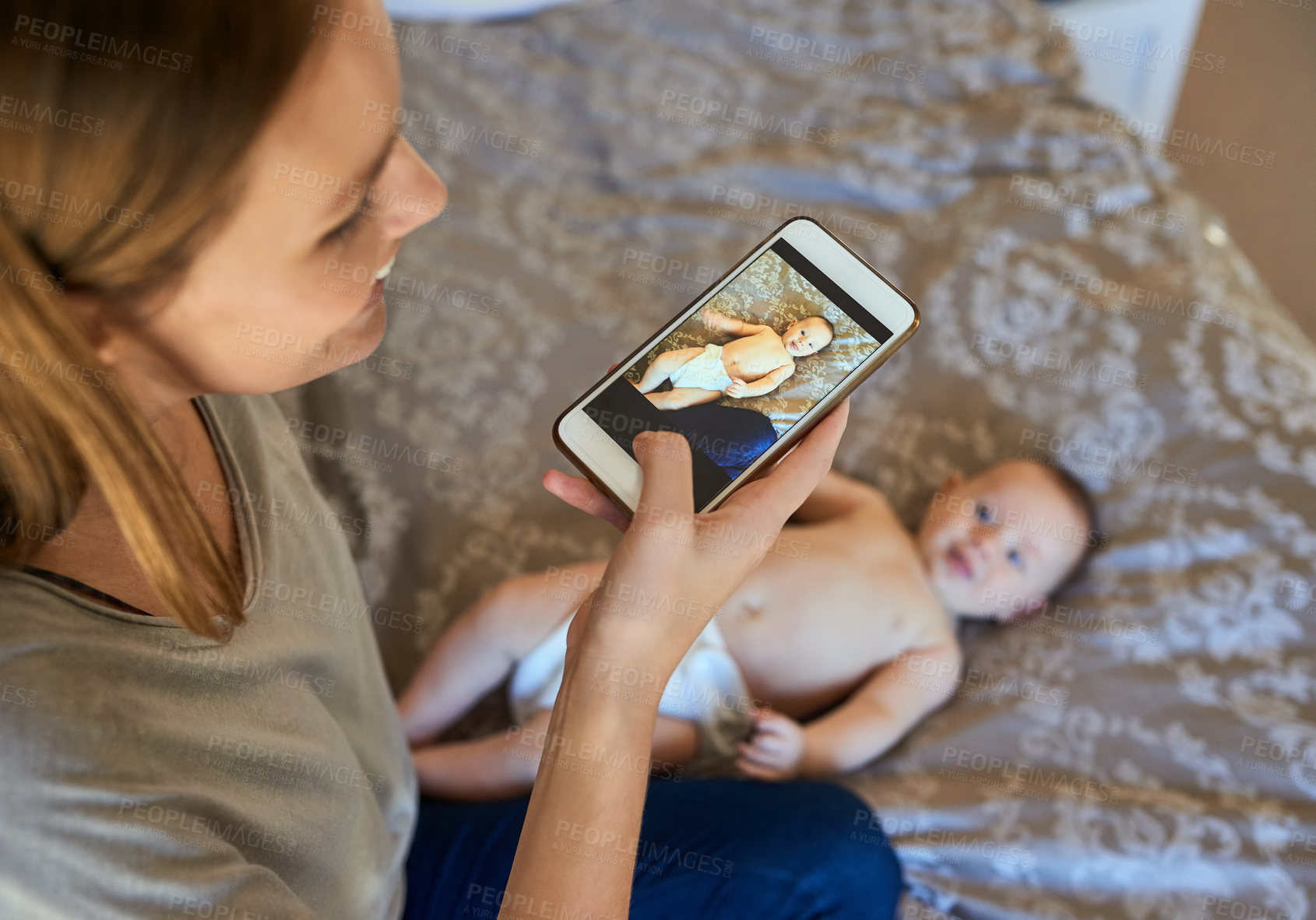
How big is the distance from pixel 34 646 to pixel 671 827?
59 centimetres

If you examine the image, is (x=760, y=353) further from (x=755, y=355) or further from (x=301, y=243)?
(x=301, y=243)

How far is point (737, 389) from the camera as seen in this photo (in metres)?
0.69

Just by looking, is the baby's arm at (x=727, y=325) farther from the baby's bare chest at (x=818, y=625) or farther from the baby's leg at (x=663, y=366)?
the baby's bare chest at (x=818, y=625)

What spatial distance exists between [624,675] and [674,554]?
83 millimetres

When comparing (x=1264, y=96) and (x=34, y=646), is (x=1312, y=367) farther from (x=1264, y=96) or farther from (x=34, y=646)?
(x=34, y=646)

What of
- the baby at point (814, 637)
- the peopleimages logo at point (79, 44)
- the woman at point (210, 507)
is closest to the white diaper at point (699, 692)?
the baby at point (814, 637)

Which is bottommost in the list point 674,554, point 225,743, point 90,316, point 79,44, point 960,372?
point 960,372

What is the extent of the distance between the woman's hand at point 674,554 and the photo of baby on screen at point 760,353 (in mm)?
50

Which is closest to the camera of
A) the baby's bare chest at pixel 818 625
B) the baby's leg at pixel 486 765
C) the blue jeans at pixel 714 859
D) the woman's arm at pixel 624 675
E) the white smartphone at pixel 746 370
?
the woman's arm at pixel 624 675

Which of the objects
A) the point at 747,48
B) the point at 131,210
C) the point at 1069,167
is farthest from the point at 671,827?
the point at 747,48

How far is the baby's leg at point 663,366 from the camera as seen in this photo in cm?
70

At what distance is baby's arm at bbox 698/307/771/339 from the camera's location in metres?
0.71

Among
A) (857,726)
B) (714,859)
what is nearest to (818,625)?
(857,726)

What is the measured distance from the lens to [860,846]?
886 millimetres
